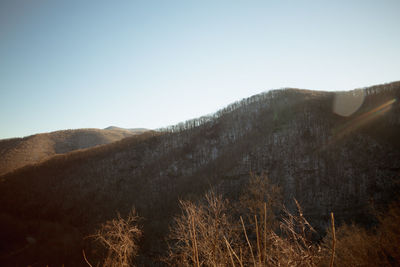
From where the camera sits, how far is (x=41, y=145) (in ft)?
347

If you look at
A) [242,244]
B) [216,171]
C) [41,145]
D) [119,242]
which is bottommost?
[216,171]

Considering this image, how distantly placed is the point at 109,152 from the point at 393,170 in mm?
83730

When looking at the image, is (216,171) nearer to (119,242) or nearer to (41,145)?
(119,242)

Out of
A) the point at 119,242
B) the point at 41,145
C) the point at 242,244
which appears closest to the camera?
the point at 242,244

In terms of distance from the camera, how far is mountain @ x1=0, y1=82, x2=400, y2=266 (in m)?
32.6

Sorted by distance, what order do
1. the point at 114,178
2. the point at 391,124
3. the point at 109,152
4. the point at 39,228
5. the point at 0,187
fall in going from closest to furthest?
the point at 39,228 < the point at 391,124 < the point at 0,187 < the point at 114,178 < the point at 109,152

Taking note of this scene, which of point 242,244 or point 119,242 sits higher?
point 242,244

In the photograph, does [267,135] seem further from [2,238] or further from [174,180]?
[2,238]

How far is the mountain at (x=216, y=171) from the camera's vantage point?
3262cm

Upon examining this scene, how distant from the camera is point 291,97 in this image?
74438 millimetres

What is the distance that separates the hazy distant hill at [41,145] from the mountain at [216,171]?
108 feet

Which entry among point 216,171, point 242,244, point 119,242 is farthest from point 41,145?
point 242,244

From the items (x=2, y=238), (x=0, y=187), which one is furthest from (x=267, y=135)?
(x=0, y=187)

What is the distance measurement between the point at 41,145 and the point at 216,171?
4516 inches
